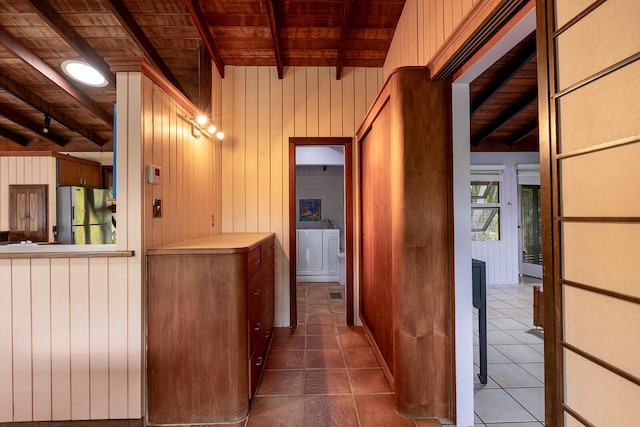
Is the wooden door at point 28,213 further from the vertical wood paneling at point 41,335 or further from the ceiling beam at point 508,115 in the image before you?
the ceiling beam at point 508,115

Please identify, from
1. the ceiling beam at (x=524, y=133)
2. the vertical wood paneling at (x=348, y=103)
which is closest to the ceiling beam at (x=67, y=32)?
the vertical wood paneling at (x=348, y=103)

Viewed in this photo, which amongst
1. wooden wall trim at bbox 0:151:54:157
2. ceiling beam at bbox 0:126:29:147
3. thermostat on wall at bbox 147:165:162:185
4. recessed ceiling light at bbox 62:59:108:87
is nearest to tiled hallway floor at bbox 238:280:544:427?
thermostat on wall at bbox 147:165:162:185

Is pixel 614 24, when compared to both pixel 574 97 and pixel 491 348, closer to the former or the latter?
pixel 574 97

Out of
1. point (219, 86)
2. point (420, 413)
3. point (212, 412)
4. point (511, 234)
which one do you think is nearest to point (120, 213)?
point (212, 412)

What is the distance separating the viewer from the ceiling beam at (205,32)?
230 cm

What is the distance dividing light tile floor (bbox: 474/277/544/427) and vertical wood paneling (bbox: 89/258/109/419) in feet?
7.33

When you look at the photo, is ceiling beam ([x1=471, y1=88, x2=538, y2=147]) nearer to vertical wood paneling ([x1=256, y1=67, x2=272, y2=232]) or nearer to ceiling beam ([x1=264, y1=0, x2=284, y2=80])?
ceiling beam ([x1=264, y1=0, x2=284, y2=80])

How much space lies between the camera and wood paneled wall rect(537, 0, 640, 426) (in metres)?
0.70

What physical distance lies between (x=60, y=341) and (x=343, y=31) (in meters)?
3.07

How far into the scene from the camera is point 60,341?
163cm

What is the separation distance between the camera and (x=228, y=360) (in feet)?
5.59

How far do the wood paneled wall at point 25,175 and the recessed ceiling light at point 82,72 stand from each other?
4366mm

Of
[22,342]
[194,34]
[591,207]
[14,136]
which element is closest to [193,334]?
[22,342]

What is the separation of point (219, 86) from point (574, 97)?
303cm
